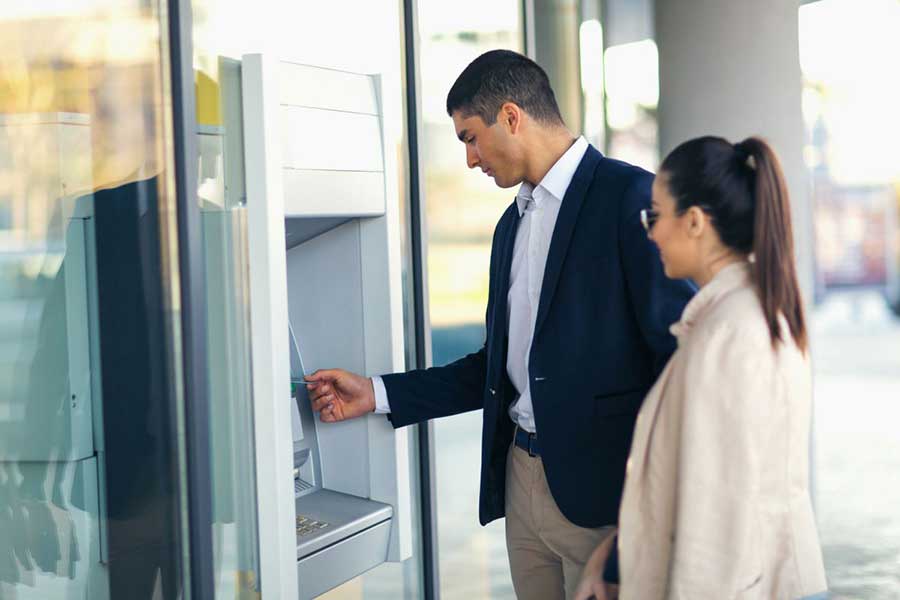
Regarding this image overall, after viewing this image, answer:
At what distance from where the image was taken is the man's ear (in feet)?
6.53

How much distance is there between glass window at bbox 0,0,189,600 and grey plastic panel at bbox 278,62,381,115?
0.25 metres

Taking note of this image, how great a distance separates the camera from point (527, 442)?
6.63 feet

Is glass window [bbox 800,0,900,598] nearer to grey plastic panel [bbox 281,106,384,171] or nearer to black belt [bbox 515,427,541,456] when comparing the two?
grey plastic panel [bbox 281,106,384,171]

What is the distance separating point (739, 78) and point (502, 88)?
7.94 feet

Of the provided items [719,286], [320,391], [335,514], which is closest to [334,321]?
[320,391]

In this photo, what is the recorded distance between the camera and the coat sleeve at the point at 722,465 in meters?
1.36

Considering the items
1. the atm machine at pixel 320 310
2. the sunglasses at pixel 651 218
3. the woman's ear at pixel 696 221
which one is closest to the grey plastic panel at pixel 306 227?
the atm machine at pixel 320 310

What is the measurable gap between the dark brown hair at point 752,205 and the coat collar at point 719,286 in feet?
0.06

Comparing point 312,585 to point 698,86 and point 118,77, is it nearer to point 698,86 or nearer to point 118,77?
point 118,77

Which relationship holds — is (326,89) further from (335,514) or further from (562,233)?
(335,514)

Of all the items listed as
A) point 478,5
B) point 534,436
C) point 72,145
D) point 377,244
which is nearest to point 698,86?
point 478,5

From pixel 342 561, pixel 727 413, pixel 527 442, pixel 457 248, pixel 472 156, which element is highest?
pixel 472 156

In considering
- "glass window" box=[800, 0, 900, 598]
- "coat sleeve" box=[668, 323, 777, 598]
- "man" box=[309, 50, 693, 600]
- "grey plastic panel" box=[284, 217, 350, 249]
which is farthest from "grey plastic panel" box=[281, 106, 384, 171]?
"glass window" box=[800, 0, 900, 598]

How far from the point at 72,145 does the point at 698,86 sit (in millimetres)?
2983
